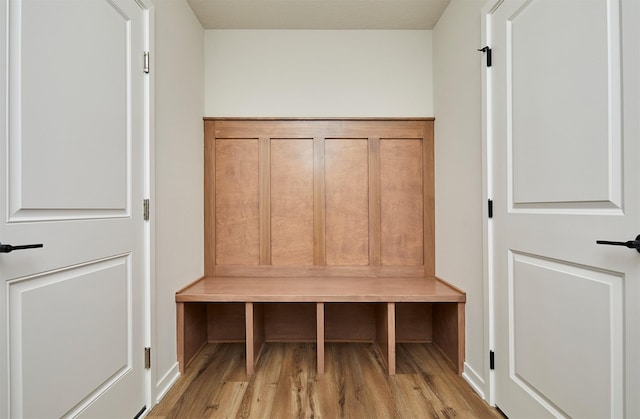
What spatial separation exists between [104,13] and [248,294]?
5.33ft

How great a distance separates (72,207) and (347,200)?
1.85 meters

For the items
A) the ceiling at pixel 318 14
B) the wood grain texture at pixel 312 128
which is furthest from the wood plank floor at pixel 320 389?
the ceiling at pixel 318 14

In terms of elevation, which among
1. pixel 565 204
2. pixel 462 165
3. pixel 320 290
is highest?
pixel 462 165

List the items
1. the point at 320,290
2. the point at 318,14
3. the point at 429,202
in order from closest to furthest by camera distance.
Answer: the point at 320,290 → the point at 318,14 → the point at 429,202

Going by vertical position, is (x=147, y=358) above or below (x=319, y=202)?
below

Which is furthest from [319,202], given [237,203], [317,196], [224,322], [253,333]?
[224,322]

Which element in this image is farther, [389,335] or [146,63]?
[389,335]

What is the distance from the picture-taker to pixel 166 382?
76.6 inches

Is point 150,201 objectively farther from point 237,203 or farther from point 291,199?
point 291,199

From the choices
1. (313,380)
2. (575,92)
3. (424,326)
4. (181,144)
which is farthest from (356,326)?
(575,92)

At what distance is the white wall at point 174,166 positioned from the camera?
6.26 feet

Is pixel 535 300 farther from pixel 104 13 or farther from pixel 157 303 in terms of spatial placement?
pixel 104 13

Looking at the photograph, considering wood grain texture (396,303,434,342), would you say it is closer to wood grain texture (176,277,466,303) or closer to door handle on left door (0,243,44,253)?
wood grain texture (176,277,466,303)

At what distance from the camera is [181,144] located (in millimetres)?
2248
